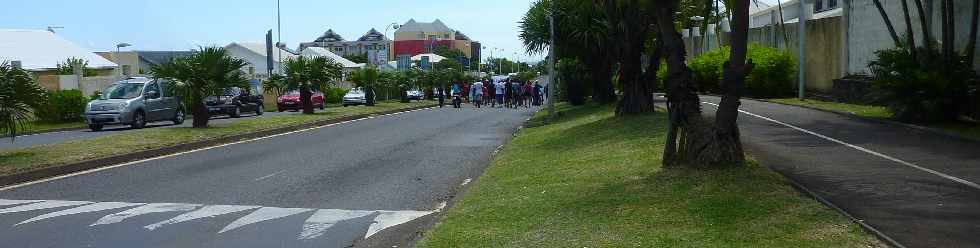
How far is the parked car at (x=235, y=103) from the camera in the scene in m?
39.1

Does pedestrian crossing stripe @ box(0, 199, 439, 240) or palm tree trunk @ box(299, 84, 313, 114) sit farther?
palm tree trunk @ box(299, 84, 313, 114)

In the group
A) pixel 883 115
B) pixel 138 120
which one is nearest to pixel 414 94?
pixel 138 120

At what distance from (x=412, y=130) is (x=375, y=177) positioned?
1209cm

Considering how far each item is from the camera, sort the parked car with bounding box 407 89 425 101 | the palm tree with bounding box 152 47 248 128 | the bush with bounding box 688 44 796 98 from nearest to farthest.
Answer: the palm tree with bounding box 152 47 248 128
the bush with bounding box 688 44 796 98
the parked car with bounding box 407 89 425 101

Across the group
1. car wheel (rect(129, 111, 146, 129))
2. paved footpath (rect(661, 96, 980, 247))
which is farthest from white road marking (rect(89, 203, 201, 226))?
car wheel (rect(129, 111, 146, 129))

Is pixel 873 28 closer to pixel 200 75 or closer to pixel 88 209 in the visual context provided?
pixel 200 75

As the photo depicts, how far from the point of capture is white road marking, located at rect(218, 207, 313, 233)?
9.98 meters

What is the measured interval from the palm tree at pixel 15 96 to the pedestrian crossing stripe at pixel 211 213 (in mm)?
4872

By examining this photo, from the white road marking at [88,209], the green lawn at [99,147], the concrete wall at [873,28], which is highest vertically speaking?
the concrete wall at [873,28]

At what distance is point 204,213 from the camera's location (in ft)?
35.2

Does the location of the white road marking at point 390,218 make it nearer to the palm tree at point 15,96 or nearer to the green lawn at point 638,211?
the green lawn at point 638,211

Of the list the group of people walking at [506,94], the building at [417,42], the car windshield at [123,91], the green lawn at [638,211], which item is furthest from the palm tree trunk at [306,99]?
the building at [417,42]

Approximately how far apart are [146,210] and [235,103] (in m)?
29.8

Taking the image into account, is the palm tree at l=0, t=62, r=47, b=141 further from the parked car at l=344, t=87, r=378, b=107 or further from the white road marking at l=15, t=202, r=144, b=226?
the parked car at l=344, t=87, r=378, b=107
